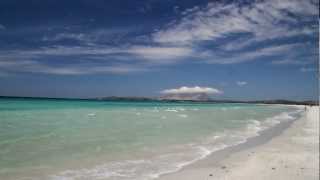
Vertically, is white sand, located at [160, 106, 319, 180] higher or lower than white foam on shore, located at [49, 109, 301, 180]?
higher

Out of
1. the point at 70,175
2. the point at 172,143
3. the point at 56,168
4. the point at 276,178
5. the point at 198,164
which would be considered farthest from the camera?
the point at 172,143

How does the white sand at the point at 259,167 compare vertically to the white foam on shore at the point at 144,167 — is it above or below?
above

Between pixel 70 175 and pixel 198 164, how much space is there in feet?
10.5

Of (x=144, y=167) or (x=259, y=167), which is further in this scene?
(x=144, y=167)

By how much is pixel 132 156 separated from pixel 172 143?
340 centimetres

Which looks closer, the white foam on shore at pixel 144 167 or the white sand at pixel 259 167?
the white sand at pixel 259 167

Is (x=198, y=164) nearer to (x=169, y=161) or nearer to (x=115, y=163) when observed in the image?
(x=169, y=161)

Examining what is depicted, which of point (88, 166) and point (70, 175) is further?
point (88, 166)

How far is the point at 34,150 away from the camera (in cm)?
1104

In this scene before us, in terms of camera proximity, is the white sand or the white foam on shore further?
the white foam on shore

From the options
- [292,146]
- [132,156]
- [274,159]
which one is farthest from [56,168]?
[292,146]

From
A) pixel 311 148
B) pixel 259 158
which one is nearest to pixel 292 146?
pixel 311 148

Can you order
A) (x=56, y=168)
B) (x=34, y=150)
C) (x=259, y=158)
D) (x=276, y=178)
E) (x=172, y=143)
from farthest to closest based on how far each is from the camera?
(x=172, y=143) < (x=34, y=150) < (x=259, y=158) < (x=56, y=168) < (x=276, y=178)

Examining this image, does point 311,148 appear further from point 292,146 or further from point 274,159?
point 274,159
